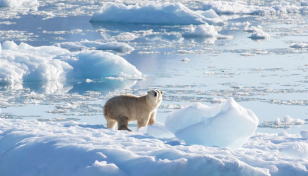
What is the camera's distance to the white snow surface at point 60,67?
31.6ft

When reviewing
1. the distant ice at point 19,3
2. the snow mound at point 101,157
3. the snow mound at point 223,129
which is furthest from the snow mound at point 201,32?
the snow mound at point 223,129

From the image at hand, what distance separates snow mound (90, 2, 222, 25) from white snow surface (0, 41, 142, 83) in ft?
25.8

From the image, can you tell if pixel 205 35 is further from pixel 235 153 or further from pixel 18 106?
pixel 235 153

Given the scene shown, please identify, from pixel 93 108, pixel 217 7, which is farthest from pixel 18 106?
pixel 217 7

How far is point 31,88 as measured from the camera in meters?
9.20

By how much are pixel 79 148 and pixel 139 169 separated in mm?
562

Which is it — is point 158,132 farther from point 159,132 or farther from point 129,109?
point 129,109

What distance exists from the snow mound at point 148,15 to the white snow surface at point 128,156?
13309 millimetres

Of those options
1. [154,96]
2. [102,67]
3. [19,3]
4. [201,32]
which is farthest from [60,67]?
[19,3]

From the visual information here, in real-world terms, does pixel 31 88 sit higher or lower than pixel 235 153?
lower

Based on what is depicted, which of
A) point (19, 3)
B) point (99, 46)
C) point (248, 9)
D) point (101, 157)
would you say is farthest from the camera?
point (19, 3)

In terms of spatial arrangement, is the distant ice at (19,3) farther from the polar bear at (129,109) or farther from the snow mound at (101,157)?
the snow mound at (101,157)

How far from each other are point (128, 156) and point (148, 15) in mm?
14821

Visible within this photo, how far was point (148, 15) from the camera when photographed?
1842 cm
